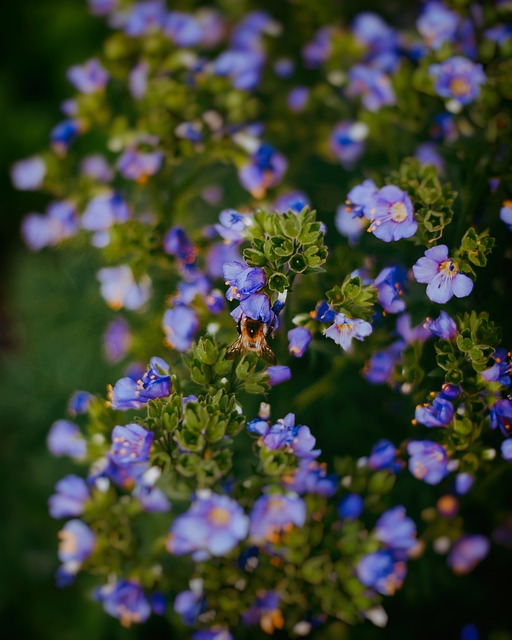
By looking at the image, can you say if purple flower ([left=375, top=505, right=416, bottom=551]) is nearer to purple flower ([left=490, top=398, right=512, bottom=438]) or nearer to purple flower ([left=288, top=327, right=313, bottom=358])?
purple flower ([left=490, top=398, right=512, bottom=438])

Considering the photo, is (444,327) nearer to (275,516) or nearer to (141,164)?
(275,516)

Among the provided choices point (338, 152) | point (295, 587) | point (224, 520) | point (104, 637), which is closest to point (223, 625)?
point (295, 587)

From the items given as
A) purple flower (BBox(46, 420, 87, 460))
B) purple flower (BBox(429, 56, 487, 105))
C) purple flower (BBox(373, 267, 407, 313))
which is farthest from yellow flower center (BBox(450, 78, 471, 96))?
purple flower (BBox(46, 420, 87, 460))

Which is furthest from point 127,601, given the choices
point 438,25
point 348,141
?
point 438,25

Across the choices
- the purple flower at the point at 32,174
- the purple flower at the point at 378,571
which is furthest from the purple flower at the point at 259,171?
the purple flower at the point at 378,571

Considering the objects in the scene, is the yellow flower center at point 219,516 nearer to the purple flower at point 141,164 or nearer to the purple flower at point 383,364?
the purple flower at point 383,364

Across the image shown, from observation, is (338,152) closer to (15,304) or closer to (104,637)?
(15,304)
